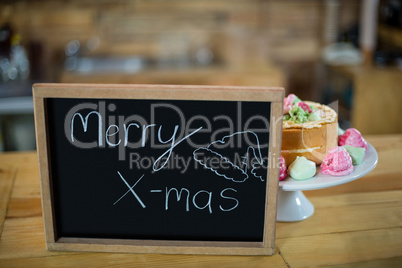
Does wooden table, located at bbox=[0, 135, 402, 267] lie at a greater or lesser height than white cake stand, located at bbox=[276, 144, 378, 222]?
lesser

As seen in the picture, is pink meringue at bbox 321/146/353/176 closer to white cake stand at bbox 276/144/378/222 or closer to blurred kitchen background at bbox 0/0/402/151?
white cake stand at bbox 276/144/378/222

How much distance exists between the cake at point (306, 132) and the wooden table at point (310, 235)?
13 cm

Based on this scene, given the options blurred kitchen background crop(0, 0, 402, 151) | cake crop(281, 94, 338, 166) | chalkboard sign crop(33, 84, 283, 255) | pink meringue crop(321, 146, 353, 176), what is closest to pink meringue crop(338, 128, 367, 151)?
cake crop(281, 94, 338, 166)

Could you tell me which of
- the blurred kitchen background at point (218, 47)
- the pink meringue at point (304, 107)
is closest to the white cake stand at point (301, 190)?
the pink meringue at point (304, 107)

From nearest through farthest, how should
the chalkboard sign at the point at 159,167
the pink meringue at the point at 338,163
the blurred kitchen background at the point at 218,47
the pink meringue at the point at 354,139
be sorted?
the chalkboard sign at the point at 159,167 < the pink meringue at the point at 338,163 < the pink meringue at the point at 354,139 < the blurred kitchen background at the point at 218,47

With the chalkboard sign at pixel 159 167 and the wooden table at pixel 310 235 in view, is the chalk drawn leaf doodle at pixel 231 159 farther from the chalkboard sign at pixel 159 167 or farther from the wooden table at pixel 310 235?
the wooden table at pixel 310 235

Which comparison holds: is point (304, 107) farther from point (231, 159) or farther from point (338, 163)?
point (231, 159)

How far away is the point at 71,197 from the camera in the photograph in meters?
0.83

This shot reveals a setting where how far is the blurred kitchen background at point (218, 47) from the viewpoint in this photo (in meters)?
Result: 2.89

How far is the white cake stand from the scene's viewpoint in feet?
2.83

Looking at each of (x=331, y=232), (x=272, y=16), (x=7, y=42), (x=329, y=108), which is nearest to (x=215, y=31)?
(x=272, y=16)

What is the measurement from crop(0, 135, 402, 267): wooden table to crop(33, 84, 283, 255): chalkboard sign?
27mm

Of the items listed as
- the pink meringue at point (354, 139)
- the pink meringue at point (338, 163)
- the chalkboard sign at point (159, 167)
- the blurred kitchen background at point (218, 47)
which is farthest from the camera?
the blurred kitchen background at point (218, 47)

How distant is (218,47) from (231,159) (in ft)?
9.00
